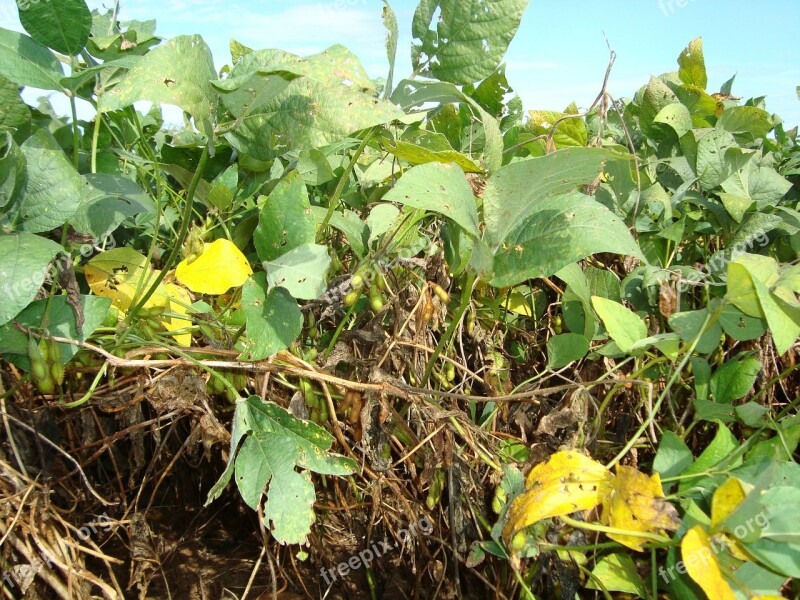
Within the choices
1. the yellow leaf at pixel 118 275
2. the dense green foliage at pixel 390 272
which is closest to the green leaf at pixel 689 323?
the dense green foliage at pixel 390 272

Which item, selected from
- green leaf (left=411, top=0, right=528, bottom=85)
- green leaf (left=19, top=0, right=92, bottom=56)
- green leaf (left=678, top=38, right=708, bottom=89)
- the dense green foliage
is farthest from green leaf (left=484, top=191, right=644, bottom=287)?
green leaf (left=678, top=38, right=708, bottom=89)

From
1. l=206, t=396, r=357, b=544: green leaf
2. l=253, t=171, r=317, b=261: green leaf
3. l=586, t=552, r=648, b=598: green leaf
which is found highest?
l=253, t=171, r=317, b=261: green leaf

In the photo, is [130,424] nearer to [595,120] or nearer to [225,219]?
[225,219]

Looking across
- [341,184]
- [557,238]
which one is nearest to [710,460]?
[557,238]

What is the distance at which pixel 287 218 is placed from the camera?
29.6 inches

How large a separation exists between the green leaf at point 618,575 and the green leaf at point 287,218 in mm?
554

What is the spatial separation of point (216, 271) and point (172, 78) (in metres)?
0.26

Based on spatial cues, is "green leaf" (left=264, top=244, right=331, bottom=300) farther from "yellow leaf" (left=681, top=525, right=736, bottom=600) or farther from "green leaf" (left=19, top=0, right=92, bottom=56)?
"yellow leaf" (left=681, top=525, right=736, bottom=600)

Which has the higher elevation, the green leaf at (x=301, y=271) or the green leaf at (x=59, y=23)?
the green leaf at (x=59, y=23)

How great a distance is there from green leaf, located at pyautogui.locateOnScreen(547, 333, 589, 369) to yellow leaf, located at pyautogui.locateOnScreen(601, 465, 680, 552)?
0.67 ft

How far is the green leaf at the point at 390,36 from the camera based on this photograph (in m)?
0.83

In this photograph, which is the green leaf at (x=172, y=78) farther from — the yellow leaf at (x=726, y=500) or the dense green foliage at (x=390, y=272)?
the yellow leaf at (x=726, y=500)

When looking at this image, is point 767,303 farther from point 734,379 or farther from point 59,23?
point 59,23

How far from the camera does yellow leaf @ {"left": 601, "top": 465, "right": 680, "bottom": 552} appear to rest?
0.72 metres
